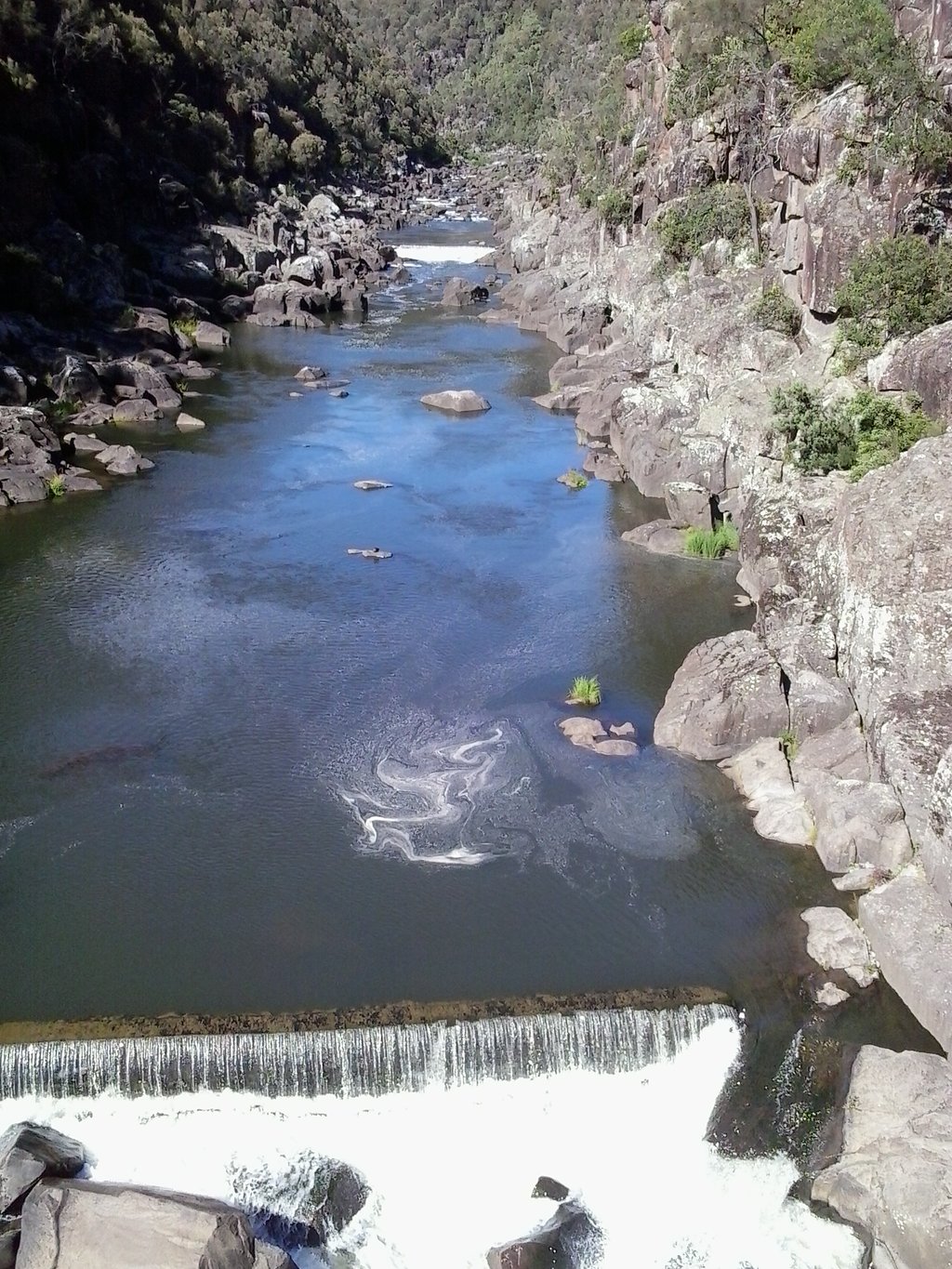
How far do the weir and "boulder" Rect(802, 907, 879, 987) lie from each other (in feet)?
7.51

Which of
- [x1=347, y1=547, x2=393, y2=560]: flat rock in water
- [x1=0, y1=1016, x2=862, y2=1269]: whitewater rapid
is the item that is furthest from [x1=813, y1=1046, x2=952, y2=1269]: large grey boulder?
[x1=347, y1=547, x2=393, y2=560]: flat rock in water

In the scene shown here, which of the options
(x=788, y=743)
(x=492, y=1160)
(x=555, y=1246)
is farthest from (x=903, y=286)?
(x=555, y=1246)

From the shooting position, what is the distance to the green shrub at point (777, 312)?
38656 mm

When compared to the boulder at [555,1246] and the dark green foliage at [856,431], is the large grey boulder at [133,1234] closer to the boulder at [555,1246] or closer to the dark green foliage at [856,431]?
the boulder at [555,1246]

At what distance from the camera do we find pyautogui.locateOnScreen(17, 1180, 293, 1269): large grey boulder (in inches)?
556

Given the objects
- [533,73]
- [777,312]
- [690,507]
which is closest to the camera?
[690,507]

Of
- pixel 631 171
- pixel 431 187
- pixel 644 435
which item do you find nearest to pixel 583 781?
pixel 644 435

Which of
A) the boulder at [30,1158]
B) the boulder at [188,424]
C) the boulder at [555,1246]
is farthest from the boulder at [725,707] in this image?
the boulder at [188,424]

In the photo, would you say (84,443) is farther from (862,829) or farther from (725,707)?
(862,829)

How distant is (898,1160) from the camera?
610 inches

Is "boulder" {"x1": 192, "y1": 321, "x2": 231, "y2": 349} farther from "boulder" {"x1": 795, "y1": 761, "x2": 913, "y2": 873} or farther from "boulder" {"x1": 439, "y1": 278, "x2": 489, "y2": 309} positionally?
"boulder" {"x1": 795, "y1": 761, "x2": 913, "y2": 873}

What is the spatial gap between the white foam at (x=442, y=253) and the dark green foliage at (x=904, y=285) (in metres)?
67.7

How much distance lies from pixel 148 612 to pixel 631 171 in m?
46.3

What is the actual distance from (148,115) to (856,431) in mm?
70266
